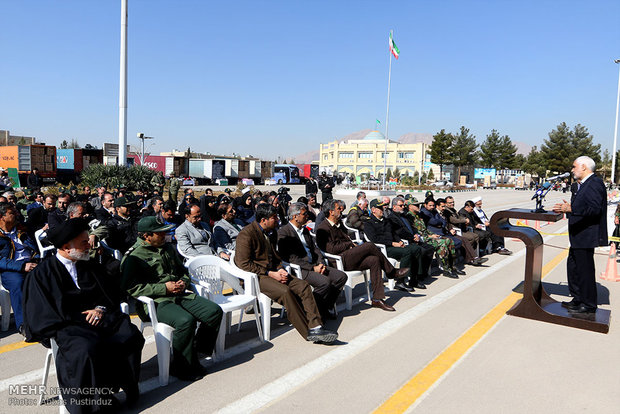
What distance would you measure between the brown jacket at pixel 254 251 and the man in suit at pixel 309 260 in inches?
18.4

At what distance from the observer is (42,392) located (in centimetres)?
307

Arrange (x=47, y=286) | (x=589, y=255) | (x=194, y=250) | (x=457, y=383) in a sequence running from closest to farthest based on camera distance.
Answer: (x=47, y=286) < (x=457, y=383) < (x=589, y=255) < (x=194, y=250)

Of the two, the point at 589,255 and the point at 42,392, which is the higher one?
the point at 589,255

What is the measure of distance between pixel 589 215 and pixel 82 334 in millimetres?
5131

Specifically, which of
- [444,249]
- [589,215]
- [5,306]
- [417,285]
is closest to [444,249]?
[444,249]

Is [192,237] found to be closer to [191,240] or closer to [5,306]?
[191,240]

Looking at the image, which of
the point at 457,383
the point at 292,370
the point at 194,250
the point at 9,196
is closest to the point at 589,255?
the point at 457,383

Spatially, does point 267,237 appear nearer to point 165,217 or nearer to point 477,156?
point 165,217

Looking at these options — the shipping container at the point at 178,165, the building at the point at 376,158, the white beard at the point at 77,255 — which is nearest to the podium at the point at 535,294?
the white beard at the point at 77,255

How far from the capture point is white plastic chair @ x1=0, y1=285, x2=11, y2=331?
14.6 ft

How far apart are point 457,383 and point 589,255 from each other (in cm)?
268

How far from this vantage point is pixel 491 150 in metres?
79.1

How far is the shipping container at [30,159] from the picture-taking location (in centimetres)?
2802

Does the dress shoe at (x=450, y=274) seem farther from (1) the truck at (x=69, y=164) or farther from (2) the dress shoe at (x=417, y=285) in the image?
(1) the truck at (x=69, y=164)
